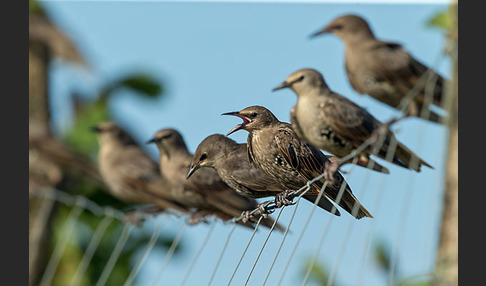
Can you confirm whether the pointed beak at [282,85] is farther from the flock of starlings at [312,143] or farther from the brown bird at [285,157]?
the brown bird at [285,157]

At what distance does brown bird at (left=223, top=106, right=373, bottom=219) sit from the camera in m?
2.81

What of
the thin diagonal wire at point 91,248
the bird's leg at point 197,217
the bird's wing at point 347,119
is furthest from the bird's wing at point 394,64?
the thin diagonal wire at point 91,248

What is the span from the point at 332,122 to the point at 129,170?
502 cm

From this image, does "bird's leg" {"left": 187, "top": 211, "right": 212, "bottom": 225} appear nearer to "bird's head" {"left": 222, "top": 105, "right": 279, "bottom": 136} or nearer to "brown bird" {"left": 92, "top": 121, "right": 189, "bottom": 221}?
"bird's head" {"left": 222, "top": 105, "right": 279, "bottom": 136}

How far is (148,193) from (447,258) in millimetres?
2977

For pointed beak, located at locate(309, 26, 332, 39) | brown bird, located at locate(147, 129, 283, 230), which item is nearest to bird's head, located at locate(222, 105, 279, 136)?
brown bird, located at locate(147, 129, 283, 230)

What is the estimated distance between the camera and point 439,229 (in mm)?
8289

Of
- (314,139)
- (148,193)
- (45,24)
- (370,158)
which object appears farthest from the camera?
(45,24)

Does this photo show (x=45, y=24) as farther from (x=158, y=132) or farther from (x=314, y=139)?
(x=314, y=139)

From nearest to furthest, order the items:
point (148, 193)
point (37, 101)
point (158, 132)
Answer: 1. point (158, 132)
2. point (148, 193)
3. point (37, 101)

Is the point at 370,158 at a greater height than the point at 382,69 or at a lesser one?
lesser

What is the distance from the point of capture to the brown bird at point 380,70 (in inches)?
171

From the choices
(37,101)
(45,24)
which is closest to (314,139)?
(37,101)

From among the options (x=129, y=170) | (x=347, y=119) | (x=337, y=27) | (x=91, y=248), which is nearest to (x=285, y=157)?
(x=347, y=119)
